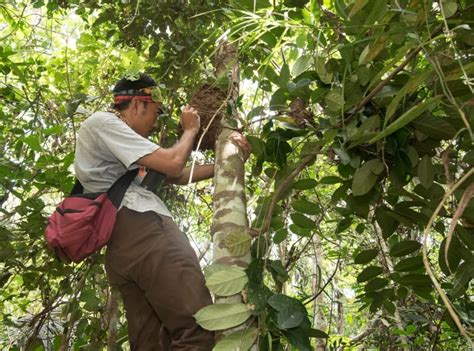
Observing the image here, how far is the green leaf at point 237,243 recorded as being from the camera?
1664 millimetres

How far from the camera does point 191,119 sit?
87.5 inches

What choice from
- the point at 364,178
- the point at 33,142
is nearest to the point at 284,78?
A: the point at 364,178

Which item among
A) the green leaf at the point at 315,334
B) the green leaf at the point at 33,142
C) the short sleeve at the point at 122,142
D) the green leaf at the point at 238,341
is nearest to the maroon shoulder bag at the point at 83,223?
the short sleeve at the point at 122,142

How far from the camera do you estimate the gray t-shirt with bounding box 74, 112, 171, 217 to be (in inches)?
84.9

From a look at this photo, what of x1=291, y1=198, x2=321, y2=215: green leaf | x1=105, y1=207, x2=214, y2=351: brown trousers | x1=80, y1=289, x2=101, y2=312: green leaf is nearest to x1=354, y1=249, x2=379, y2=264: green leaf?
x1=291, y1=198, x2=321, y2=215: green leaf

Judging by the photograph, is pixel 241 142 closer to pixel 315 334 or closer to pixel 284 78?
pixel 284 78

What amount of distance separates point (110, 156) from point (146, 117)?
0.37 m

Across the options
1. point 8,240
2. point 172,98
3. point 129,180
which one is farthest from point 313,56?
point 8,240

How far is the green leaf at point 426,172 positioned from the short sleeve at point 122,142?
1049 mm

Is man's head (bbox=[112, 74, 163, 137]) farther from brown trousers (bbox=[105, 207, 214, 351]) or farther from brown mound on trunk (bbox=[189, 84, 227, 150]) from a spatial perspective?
brown trousers (bbox=[105, 207, 214, 351])

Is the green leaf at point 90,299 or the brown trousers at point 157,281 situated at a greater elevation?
the brown trousers at point 157,281

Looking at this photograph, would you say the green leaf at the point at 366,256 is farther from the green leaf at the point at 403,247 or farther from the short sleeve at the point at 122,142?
the short sleeve at the point at 122,142

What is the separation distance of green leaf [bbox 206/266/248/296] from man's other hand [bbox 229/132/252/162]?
1.68ft

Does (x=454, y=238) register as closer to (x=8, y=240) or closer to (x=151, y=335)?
(x=151, y=335)
